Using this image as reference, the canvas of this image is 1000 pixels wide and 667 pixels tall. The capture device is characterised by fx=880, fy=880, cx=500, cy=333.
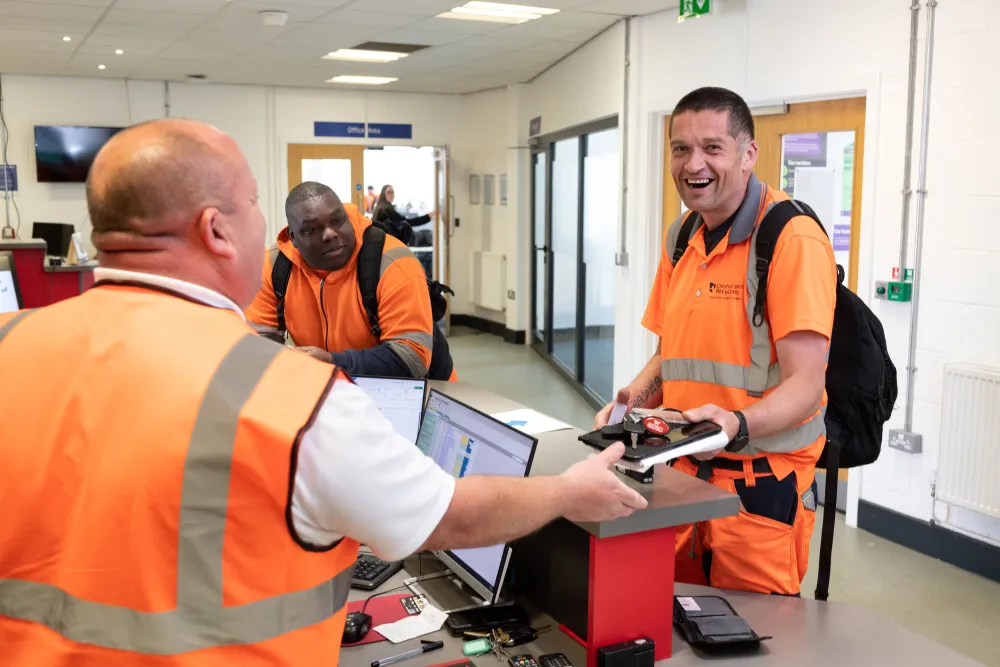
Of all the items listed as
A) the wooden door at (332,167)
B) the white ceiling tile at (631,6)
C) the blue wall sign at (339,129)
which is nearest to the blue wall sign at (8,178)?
the wooden door at (332,167)

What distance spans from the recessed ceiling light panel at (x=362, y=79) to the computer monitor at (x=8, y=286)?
626 centimetres

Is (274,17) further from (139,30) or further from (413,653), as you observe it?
(413,653)

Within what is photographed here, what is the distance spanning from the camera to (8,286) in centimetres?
371

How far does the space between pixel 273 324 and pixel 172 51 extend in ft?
19.0

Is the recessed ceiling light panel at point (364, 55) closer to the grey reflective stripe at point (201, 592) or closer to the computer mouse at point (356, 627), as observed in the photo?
the computer mouse at point (356, 627)

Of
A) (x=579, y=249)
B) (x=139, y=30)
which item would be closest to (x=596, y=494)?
(x=579, y=249)

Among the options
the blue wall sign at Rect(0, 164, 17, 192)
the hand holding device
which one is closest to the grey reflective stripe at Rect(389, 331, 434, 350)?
the hand holding device

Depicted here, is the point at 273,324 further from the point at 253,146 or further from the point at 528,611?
the point at 253,146

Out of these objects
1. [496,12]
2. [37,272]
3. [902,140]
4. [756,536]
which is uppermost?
[496,12]

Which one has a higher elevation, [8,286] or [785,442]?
[8,286]

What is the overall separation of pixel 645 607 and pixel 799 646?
333mm

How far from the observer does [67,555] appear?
1020 millimetres

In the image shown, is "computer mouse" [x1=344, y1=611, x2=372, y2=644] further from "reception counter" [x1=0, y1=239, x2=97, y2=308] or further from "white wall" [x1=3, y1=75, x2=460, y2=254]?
"white wall" [x1=3, y1=75, x2=460, y2=254]

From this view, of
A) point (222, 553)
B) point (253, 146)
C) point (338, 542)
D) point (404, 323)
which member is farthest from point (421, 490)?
point (253, 146)
